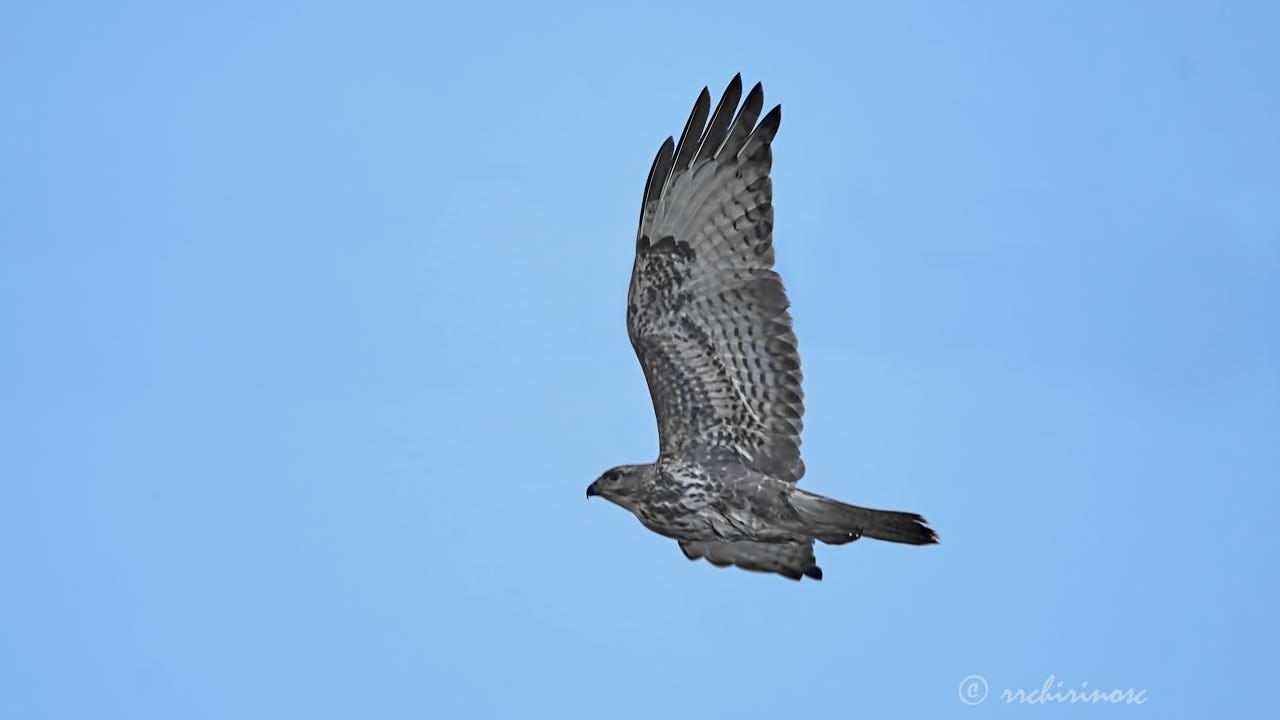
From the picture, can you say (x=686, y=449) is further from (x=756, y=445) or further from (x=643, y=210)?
(x=643, y=210)

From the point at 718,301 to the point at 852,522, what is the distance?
4.46 ft

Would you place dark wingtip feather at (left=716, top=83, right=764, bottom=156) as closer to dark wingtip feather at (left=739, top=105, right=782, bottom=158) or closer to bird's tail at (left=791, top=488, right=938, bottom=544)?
dark wingtip feather at (left=739, top=105, right=782, bottom=158)

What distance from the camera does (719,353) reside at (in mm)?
7578

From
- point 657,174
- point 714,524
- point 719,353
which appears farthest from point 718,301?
point 714,524

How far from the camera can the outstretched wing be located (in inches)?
288

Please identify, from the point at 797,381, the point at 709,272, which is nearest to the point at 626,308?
the point at 709,272

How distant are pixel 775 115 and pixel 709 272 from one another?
2.94ft

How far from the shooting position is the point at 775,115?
723cm

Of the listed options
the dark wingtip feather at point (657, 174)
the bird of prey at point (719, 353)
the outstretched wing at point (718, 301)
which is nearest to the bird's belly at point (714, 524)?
the bird of prey at point (719, 353)

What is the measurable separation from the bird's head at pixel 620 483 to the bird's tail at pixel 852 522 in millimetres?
855

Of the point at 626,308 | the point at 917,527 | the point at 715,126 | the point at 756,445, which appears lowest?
the point at 917,527

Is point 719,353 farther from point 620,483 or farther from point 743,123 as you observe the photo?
point 743,123

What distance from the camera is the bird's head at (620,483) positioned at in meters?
7.64

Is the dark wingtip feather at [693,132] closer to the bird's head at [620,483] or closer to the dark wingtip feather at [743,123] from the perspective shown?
the dark wingtip feather at [743,123]
